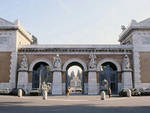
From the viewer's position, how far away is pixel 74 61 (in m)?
35.2

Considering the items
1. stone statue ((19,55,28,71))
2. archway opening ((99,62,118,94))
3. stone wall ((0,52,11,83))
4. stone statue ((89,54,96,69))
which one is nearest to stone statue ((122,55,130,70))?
archway opening ((99,62,118,94))

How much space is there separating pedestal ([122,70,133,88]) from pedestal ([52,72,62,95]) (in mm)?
9373

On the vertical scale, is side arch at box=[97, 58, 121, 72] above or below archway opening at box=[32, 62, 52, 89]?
above

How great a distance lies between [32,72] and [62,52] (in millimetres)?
5507

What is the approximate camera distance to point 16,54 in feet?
115

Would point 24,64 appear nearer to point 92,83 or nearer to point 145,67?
point 92,83

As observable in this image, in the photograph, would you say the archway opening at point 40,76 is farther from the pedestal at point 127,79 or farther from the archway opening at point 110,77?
the pedestal at point 127,79

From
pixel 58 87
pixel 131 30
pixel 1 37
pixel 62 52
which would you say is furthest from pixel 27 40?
pixel 131 30

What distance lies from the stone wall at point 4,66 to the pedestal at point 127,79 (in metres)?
17.1

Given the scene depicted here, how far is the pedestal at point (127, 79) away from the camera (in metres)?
33.7

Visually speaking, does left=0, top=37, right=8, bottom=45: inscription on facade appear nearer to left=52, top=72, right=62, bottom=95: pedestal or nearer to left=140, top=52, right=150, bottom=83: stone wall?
left=52, top=72, right=62, bottom=95: pedestal

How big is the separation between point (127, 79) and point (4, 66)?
1844 cm

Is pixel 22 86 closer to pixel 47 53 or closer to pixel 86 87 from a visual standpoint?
pixel 47 53

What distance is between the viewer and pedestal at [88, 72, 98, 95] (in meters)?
33.7
